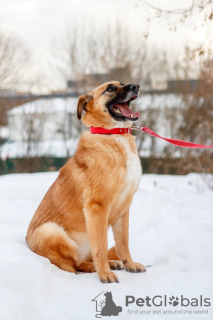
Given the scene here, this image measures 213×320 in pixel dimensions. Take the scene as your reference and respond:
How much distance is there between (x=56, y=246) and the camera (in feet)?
10.8

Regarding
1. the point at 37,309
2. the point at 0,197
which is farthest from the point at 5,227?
the point at 0,197

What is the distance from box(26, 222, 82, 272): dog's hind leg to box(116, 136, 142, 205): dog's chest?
0.60 meters

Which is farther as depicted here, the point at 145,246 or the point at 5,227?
the point at 145,246

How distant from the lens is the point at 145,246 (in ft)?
16.0

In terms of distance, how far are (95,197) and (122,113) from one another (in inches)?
34.2

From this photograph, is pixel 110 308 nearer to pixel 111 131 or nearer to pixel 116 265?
pixel 116 265

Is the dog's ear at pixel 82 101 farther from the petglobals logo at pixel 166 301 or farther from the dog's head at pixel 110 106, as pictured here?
the petglobals logo at pixel 166 301

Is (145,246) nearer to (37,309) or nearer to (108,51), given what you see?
(37,309)

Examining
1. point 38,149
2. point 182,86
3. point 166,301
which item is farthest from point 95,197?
point 182,86

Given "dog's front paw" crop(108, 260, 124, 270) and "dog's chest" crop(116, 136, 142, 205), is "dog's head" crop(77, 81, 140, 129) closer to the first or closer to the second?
"dog's chest" crop(116, 136, 142, 205)

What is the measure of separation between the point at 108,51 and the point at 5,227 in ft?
50.1

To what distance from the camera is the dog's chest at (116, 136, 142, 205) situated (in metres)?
3.30

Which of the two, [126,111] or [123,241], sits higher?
[126,111]

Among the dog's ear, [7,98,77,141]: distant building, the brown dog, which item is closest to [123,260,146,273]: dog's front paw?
the brown dog
